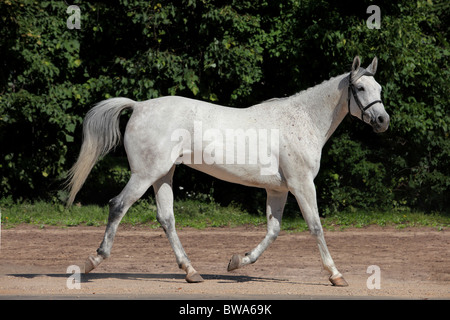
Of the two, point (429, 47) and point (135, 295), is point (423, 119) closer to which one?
point (429, 47)

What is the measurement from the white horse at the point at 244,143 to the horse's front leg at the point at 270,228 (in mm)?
14

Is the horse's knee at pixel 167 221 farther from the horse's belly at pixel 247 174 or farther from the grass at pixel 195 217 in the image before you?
the grass at pixel 195 217

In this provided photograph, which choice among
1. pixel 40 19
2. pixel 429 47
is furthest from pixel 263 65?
pixel 40 19

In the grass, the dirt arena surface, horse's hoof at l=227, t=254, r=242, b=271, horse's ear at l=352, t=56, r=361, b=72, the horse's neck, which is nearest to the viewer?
the dirt arena surface

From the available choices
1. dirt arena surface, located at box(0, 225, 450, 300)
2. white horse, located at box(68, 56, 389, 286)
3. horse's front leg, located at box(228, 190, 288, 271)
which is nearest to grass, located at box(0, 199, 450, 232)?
dirt arena surface, located at box(0, 225, 450, 300)

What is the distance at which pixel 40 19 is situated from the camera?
1417 cm

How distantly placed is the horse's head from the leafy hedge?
5678mm

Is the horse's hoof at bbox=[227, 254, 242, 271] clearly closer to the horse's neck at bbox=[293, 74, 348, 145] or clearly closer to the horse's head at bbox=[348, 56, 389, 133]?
the horse's neck at bbox=[293, 74, 348, 145]

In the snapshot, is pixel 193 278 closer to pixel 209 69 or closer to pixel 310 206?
pixel 310 206

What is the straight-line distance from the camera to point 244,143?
757 centimetres

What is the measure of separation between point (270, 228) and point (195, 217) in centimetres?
618

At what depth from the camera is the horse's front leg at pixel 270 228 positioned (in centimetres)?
776

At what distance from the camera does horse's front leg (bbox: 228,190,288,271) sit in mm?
7762

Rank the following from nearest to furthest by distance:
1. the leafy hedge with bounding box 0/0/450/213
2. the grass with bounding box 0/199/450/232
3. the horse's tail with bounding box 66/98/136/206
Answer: the horse's tail with bounding box 66/98/136/206, the grass with bounding box 0/199/450/232, the leafy hedge with bounding box 0/0/450/213
